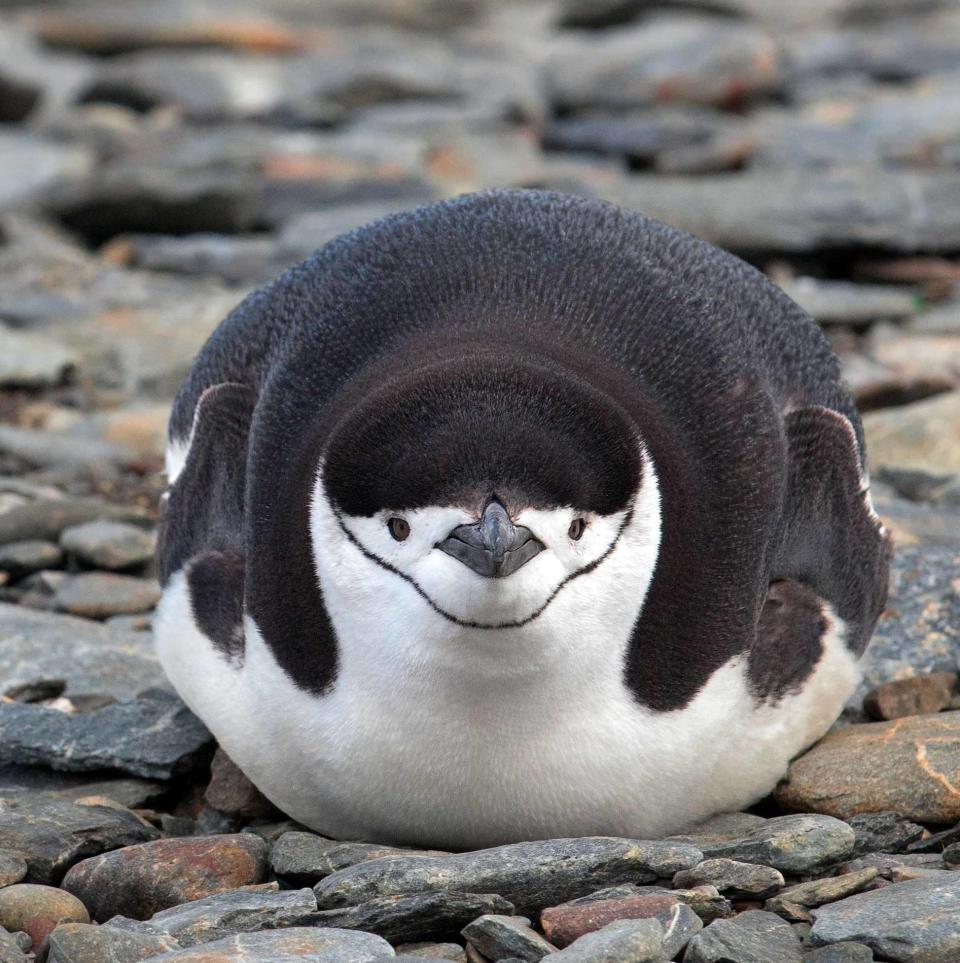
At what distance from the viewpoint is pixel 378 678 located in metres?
4.37

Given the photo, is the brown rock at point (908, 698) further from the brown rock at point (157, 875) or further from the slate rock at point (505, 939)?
the brown rock at point (157, 875)

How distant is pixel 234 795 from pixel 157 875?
0.75 metres

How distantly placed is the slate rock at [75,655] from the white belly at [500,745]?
100 cm

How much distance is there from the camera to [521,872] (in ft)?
13.4

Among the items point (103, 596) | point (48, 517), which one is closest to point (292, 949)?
point (103, 596)

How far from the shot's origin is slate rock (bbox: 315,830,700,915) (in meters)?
4.06

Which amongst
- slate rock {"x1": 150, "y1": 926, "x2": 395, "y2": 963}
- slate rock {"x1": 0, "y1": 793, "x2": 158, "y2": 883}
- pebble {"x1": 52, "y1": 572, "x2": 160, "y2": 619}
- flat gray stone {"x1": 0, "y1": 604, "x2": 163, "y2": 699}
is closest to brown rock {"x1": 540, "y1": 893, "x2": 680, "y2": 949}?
slate rock {"x1": 150, "y1": 926, "x2": 395, "y2": 963}

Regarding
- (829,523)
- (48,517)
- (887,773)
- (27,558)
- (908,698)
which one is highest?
(829,523)

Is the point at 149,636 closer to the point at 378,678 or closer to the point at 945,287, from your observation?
the point at 378,678

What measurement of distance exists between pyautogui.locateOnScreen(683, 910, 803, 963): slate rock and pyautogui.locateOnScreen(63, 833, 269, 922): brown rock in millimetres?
1169

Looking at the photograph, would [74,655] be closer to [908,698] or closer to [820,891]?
[908,698]

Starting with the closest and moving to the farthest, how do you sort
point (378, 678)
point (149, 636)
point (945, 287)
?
point (378, 678)
point (149, 636)
point (945, 287)

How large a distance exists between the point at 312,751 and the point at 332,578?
487 mm

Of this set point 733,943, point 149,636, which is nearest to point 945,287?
point 149,636
